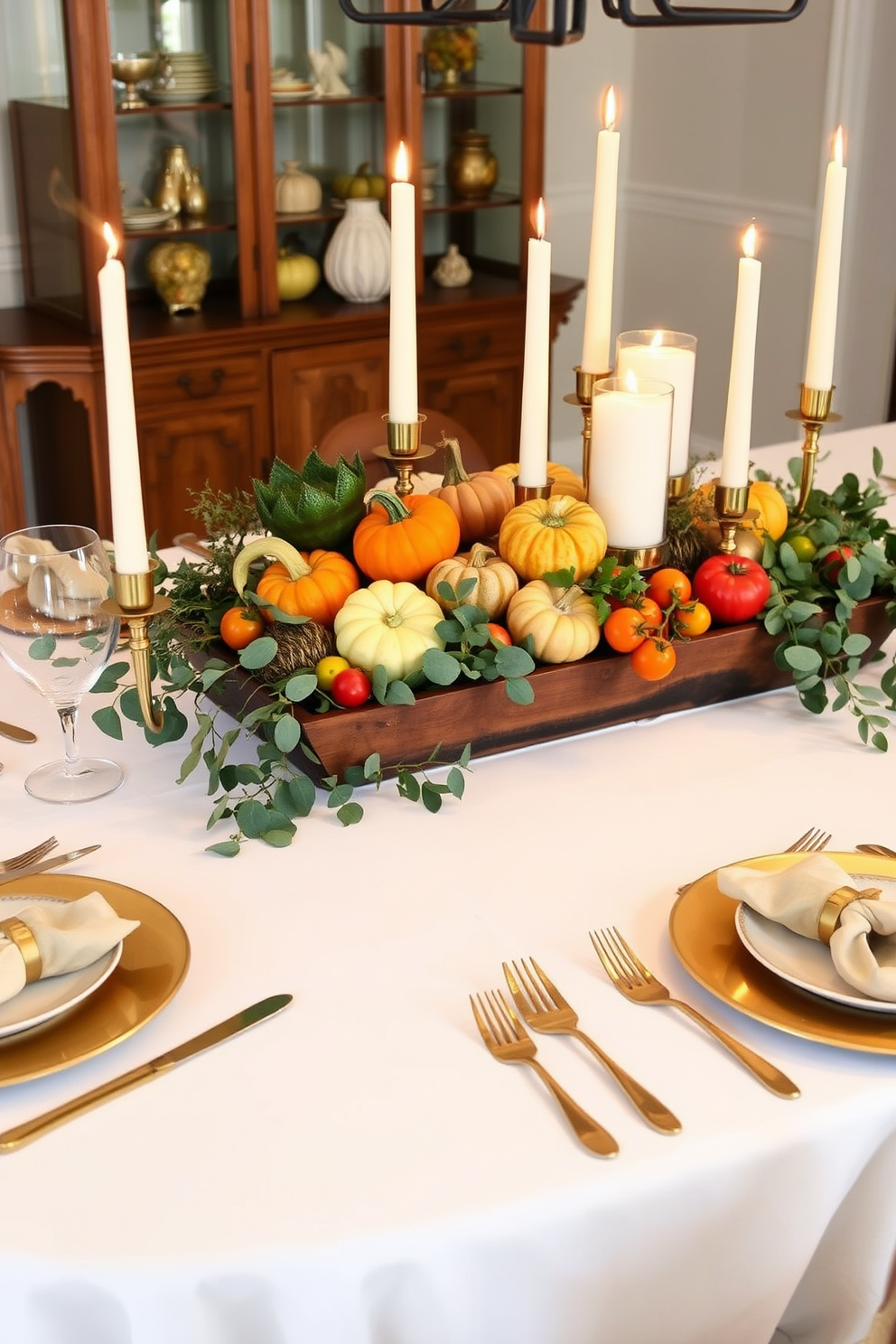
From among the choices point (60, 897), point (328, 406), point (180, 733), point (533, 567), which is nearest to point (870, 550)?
point (533, 567)

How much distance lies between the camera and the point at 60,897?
3.33ft

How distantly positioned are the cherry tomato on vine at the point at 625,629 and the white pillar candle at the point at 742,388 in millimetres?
179

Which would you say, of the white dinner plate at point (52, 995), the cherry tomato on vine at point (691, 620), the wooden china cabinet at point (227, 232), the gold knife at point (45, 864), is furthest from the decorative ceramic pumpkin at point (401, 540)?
the wooden china cabinet at point (227, 232)

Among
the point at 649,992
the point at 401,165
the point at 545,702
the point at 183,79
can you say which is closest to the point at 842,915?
the point at 649,992

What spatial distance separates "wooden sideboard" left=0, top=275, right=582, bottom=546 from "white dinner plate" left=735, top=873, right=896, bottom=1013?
7.21 feet

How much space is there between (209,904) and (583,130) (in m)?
3.62

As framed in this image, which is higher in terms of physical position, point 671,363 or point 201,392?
point 671,363

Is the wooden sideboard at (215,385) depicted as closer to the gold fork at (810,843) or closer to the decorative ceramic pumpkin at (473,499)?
the decorative ceramic pumpkin at (473,499)

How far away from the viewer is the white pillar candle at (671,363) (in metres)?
1.42

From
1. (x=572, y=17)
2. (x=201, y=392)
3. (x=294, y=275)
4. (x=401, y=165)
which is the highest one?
(x=572, y=17)

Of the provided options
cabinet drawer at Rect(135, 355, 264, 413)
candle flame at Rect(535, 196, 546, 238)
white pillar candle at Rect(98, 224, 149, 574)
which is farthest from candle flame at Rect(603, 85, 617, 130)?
cabinet drawer at Rect(135, 355, 264, 413)

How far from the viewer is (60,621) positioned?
1154 millimetres

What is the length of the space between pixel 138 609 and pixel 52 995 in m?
0.32

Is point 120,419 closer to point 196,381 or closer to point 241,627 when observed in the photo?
point 241,627
